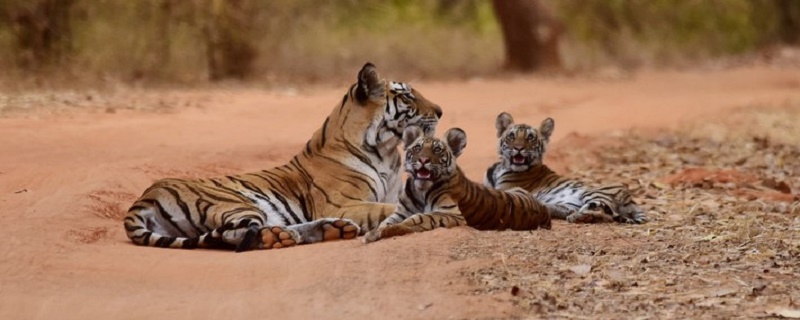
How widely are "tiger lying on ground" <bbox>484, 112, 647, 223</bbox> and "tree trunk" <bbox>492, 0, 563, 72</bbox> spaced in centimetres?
1395

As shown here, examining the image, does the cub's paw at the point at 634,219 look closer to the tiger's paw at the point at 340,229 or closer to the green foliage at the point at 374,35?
the tiger's paw at the point at 340,229

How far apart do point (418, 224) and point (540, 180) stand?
1848 millimetres

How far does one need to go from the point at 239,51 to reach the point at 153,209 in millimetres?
12740

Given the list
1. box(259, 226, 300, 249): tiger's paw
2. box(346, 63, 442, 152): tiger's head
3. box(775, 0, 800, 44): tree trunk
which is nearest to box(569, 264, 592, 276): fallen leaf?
box(259, 226, 300, 249): tiger's paw

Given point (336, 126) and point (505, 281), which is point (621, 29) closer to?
point (336, 126)

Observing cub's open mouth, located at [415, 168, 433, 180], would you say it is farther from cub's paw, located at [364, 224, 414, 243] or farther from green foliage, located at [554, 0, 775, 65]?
green foliage, located at [554, 0, 775, 65]

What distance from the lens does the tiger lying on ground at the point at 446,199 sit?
325 inches

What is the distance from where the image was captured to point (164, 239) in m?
8.19

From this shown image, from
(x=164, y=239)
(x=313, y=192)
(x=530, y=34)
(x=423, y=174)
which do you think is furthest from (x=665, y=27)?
(x=164, y=239)

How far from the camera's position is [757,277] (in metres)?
6.98

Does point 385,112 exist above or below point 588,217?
above

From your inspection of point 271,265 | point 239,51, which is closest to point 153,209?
point 271,265

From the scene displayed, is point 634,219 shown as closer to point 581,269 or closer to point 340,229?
point 340,229

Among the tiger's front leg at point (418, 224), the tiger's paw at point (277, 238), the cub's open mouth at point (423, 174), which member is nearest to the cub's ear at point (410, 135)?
the cub's open mouth at point (423, 174)
